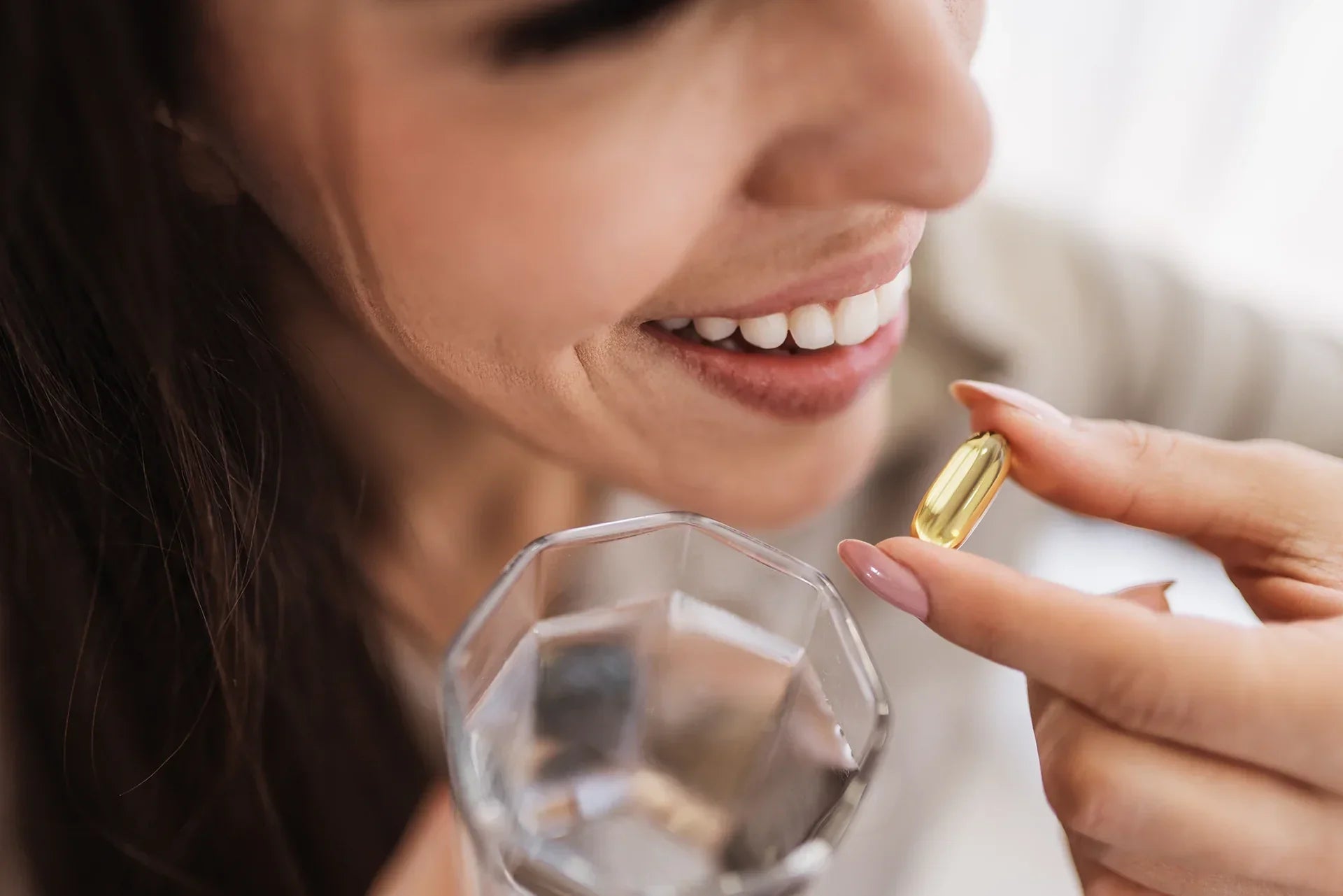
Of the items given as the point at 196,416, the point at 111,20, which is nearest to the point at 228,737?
the point at 196,416

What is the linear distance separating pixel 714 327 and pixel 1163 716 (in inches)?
8.8

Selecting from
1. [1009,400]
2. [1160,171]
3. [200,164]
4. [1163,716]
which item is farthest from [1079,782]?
[1160,171]

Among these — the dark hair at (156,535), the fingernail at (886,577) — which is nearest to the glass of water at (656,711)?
the fingernail at (886,577)

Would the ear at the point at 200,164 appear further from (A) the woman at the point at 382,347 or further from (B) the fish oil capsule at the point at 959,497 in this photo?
(B) the fish oil capsule at the point at 959,497

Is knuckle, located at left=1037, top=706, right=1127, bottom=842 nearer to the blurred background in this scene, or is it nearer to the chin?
the chin

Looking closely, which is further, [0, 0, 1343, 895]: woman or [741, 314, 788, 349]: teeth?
[741, 314, 788, 349]: teeth

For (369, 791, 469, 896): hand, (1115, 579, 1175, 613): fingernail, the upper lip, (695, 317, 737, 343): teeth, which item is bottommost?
(369, 791, 469, 896): hand

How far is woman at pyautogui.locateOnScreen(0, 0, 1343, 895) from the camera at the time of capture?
0.97 ft

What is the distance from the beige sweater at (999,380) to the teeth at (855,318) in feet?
0.59

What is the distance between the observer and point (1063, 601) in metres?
0.29

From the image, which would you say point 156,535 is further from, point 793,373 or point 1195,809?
point 1195,809

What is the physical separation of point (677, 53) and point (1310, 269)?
0.58m

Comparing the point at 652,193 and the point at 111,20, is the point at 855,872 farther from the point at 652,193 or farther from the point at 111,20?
the point at 111,20

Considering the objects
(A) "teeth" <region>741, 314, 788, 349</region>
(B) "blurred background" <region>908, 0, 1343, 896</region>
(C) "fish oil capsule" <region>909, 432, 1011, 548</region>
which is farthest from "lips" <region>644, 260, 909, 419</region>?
(B) "blurred background" <region>908, 0, 1343, 896</region>
